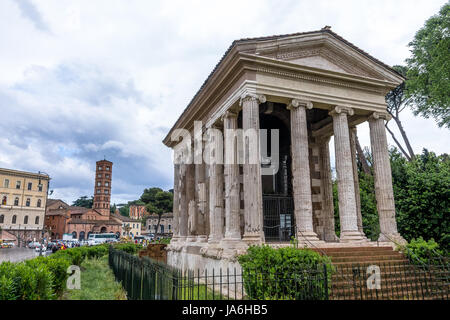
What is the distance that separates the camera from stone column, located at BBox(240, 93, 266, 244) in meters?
11.7

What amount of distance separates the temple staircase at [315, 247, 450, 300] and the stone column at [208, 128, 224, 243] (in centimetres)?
512

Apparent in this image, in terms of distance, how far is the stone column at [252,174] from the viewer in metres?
11.7

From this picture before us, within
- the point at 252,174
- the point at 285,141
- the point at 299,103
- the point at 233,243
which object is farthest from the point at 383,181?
the point at 233,243

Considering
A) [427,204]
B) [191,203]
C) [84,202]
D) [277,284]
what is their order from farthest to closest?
[84,202] → [191,203] → [427,204] → [277,284]

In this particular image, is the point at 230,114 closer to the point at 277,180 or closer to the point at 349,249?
the point at 277,180

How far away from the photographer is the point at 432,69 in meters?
19.5

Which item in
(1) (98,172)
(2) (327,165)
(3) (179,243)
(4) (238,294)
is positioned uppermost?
(1) (98,172)

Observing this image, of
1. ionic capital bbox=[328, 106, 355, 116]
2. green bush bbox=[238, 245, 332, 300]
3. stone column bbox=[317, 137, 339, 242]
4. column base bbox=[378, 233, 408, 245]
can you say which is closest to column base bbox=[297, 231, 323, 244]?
green bush bbox=[238, 245, 332, 300]

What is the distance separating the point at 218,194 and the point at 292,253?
7.11 m

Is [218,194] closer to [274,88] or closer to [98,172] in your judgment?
[274,88]

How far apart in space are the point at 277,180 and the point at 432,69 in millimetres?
11464

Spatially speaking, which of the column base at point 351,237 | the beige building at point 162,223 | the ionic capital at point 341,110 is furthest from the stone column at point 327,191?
the beige building at point 162,223
